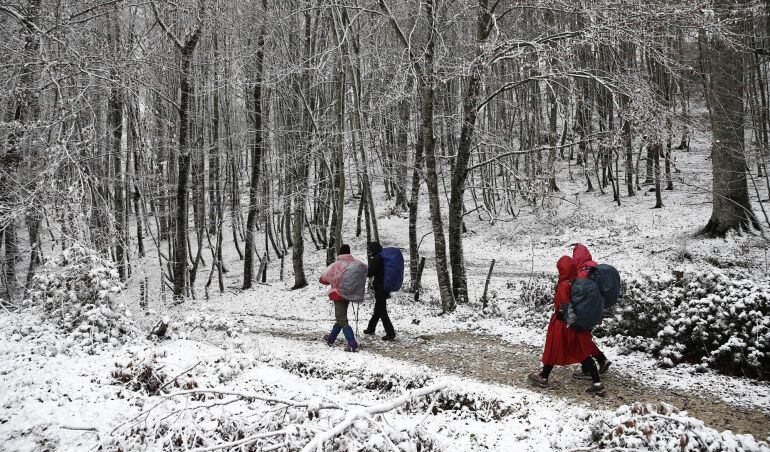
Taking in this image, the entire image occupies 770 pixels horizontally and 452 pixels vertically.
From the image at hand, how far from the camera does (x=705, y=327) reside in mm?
7215

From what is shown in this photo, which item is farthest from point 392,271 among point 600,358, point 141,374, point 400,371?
point 141,374

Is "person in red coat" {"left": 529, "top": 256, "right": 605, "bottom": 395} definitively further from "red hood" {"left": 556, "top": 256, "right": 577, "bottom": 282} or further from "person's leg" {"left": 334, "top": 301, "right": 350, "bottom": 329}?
"person's leg" {"left": 334, "top": 301, "right": 350, "bottom": 329}

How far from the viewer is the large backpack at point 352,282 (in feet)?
29.0

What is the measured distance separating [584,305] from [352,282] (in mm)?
4160

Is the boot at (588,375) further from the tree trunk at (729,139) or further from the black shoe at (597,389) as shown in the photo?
the tree trunk at (729,139)

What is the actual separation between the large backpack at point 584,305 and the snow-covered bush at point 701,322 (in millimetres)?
1993

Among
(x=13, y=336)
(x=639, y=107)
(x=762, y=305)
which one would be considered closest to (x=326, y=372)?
(x=13, y=336)

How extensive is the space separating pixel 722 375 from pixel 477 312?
17.7ft

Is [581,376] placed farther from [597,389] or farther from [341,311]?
[341,311]

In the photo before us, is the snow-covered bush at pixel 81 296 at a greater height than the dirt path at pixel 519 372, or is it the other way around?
the snow-covered bush at pixel 81 296

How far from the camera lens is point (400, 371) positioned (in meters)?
7.73

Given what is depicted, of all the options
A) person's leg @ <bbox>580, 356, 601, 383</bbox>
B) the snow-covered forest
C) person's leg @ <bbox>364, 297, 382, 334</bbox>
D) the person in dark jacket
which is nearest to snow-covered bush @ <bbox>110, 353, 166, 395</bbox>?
the snow-covered forest

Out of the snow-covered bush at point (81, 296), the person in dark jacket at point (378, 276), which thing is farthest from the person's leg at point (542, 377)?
the snow-covered bush at point (81, 296)

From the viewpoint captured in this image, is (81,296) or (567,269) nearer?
(567,269)
